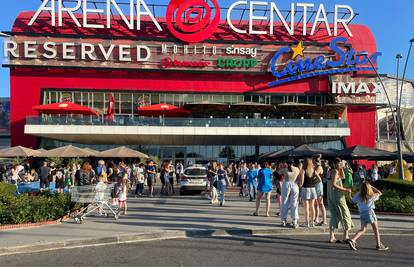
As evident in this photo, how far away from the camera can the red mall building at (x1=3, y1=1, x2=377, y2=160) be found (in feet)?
128

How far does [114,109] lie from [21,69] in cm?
879

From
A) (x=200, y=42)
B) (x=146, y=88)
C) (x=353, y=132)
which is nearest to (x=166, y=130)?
(x=146, y=88)

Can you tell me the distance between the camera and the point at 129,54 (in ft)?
137

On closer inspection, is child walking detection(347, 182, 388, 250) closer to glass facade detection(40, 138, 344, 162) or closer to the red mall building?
the red mall building

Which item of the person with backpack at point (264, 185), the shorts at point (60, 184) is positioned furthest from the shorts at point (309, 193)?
the shorts at point (60, 184)

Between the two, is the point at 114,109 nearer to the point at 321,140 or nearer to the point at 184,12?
the point at 184,12

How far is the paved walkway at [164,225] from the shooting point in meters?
10.4

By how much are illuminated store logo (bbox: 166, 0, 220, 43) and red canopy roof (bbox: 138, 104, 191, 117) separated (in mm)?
7096

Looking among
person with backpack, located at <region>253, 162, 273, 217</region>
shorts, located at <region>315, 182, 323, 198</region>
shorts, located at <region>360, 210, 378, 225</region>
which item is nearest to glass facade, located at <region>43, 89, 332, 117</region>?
person with backpack, located at <region>253, 162, 273, 217</region>

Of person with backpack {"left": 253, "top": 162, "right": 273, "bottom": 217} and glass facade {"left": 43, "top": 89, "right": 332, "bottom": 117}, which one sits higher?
glass facade {"left": 43, "top": 89, "right": 332, "bottom": 117}

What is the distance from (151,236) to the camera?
10.7 m

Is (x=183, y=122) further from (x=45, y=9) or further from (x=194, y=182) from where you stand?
(x=194, y=182)

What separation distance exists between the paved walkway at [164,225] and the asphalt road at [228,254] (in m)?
0.88

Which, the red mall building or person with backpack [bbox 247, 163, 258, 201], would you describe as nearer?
person with backpack [bbox 247, 163, 258, 201]
